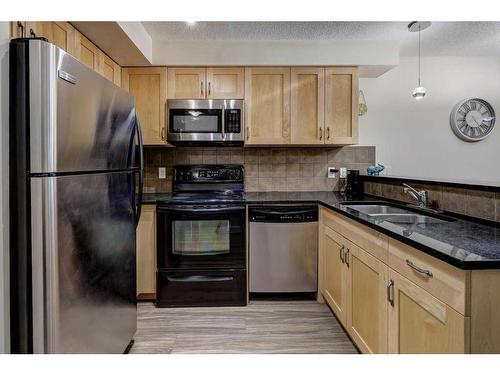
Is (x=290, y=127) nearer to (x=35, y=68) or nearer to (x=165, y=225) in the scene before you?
(x=165, y=225)

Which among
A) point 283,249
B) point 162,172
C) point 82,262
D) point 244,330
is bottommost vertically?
point 244,330

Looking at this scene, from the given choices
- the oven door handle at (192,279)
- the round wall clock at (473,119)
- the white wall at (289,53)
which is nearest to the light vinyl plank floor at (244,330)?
the oven door handle at (192,279)

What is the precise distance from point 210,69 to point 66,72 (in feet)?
6.32

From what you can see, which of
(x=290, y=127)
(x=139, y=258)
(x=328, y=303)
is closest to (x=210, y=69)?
(x=290, y=127)

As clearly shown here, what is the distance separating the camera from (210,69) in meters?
3.10

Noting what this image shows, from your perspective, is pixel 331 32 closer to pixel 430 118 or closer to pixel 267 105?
pixel 267 105

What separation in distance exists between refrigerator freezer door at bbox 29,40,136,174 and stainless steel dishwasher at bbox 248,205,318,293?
1.41 meters

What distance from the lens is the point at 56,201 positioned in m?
1.26

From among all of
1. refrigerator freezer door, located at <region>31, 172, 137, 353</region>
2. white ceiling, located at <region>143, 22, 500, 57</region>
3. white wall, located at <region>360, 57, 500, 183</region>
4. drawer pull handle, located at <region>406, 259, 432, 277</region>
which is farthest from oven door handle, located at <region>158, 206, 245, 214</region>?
white wall, located at <region>360, 57, 500, 183</region>

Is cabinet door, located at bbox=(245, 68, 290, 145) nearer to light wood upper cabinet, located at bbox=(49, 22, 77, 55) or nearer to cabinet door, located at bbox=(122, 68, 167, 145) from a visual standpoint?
cabinet door, located at bbox=(122, 68, 167, 145)

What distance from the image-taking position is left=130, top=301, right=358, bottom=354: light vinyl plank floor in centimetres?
216

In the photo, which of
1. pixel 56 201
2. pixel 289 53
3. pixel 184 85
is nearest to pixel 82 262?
pixel 56 201

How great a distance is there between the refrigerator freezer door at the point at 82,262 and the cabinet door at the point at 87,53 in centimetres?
98

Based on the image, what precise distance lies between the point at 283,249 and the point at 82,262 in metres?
1.71
